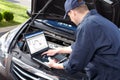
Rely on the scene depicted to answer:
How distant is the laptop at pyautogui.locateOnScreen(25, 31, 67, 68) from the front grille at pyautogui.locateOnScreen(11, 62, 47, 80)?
7.9 inches

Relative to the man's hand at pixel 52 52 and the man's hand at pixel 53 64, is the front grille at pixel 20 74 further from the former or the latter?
the man's hand at pixel 52 52

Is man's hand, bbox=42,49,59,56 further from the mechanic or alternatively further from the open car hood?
the mechanic

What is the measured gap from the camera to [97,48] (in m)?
3.32

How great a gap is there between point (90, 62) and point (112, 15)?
1409mm

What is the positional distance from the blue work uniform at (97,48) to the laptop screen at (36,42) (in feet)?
3.49

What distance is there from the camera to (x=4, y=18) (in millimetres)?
11531

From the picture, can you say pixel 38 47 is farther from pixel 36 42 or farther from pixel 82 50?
pixel 82 50

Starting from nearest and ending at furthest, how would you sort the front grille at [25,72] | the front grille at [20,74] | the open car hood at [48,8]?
the front grille at [25,72] → the front grille at [20,74] → the open car hood at [48,8]

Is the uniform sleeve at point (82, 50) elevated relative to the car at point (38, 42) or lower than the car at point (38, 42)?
elevated

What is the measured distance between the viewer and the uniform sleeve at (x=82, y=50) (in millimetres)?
3285

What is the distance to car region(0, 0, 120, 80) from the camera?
4.31 metres

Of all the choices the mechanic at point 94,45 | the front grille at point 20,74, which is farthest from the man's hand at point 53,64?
the mechanic at point 94,45

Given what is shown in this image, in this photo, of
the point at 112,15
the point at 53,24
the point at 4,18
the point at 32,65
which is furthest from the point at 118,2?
the point at 4,18

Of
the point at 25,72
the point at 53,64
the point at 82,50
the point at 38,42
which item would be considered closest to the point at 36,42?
the point at 38,42
